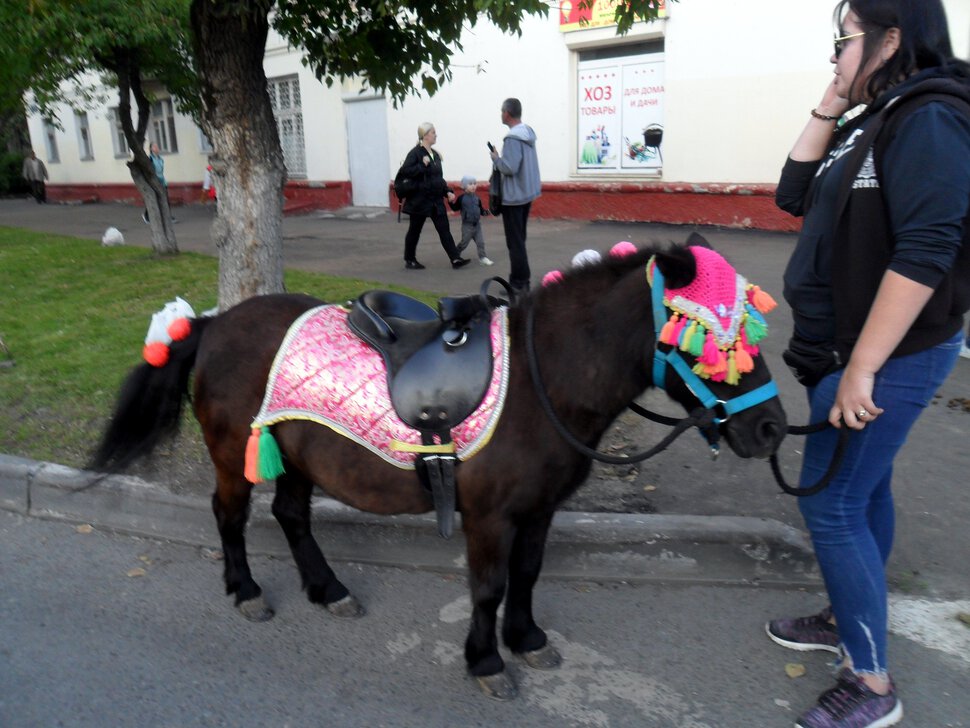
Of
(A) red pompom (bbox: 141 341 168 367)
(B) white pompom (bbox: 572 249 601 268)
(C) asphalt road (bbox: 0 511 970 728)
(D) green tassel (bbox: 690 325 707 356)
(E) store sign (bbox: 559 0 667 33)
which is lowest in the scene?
(C) asphalt road (bbox: 0 511 970 728)

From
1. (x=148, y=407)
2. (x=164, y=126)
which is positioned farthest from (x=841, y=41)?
(x=164, y=126)

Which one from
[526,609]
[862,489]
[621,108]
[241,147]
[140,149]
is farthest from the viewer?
[621,108]

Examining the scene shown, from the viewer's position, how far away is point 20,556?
377cm

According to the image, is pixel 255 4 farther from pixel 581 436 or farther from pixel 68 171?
pixel 68 171

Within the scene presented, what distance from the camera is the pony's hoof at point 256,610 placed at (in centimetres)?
322

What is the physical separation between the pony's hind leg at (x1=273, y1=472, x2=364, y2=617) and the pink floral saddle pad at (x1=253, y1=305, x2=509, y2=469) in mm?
542

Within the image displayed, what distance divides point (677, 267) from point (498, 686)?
160cm

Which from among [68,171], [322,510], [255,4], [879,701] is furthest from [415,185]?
[68,171]

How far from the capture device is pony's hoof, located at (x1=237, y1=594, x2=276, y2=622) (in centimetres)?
322

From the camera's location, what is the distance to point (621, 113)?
535 inches

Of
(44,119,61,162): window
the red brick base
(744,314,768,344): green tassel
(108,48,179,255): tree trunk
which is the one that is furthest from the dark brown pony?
(44,119,61,162): window

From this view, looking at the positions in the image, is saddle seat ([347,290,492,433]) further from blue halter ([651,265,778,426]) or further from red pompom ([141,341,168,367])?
red pompom ([141,341,168,367])

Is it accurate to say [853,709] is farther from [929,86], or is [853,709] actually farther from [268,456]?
[268,456]

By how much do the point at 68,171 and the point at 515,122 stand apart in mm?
23426
